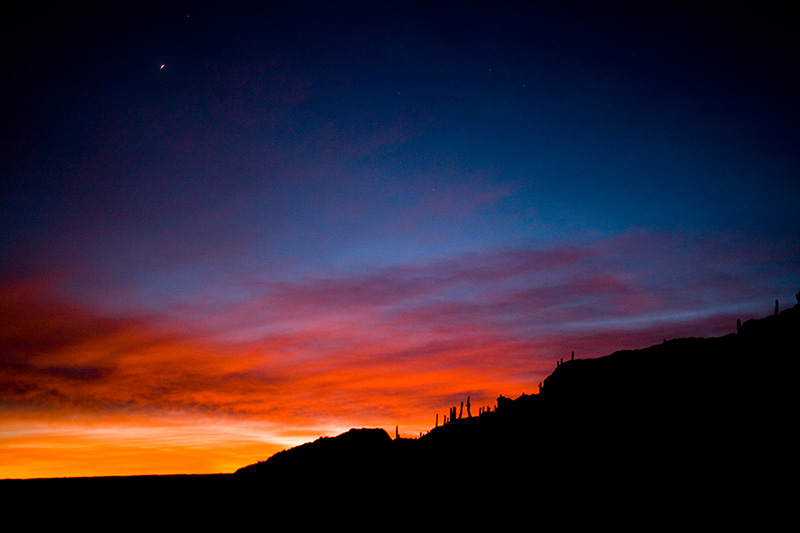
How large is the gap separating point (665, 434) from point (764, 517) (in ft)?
26.5

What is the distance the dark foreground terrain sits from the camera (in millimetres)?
19578

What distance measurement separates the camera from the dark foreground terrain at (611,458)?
19.6m

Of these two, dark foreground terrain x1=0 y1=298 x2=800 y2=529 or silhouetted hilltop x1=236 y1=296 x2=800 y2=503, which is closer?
dark foreground terrain x1=0 y1=298 x2=800 y2=529

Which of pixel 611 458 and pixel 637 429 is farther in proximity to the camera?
pixel 637 429

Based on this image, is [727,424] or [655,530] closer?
[655,530]

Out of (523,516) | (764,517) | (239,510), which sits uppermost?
(764,517)

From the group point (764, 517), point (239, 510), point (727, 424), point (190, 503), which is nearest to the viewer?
point (764, 517)

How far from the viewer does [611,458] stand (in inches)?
985

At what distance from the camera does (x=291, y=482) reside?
47.8 metres

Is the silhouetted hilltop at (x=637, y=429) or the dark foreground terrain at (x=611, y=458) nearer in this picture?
the dark foreground terrain at (x=611, y=458)

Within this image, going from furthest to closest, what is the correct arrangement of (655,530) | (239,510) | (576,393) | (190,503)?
(190,503) → (239,510) → (576,393) → (655,530)

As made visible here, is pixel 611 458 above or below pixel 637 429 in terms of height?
below

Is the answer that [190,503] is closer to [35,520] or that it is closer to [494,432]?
[35,520]

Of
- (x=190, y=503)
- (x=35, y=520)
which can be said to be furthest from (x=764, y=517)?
(x=35, y=520)
